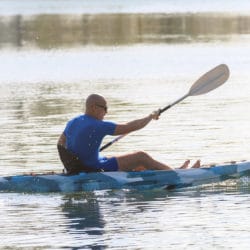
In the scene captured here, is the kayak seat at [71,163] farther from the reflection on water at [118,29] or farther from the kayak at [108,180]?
the reflection on water at [118,29]

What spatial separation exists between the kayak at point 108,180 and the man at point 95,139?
6.1 inches

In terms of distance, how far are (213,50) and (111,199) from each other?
92.7 feet

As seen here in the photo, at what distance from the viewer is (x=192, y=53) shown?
140 ft

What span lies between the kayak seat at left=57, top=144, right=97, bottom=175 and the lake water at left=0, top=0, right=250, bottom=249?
302mm

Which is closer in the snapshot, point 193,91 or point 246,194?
point 246,194

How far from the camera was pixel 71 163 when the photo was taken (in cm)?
1638

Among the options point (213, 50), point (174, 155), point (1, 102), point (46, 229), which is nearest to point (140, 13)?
point (213, 50)

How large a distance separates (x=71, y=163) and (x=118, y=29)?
146ft

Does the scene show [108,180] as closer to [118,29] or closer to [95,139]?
[95,139]

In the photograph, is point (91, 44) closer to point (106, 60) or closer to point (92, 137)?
point (106, 60)

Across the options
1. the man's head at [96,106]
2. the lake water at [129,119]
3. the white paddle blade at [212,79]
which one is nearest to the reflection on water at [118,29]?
the lake water at [129,119]

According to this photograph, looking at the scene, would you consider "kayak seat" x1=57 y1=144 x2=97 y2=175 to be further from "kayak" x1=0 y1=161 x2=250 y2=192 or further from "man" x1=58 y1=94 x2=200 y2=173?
"kayak" x1=0 y1=161 x2=250 y2=192

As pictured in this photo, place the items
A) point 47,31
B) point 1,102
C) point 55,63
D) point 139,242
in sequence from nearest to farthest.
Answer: point 139,242, point 1,102, point 55,63, point 47,31

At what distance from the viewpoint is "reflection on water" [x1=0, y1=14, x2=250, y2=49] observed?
173ft
